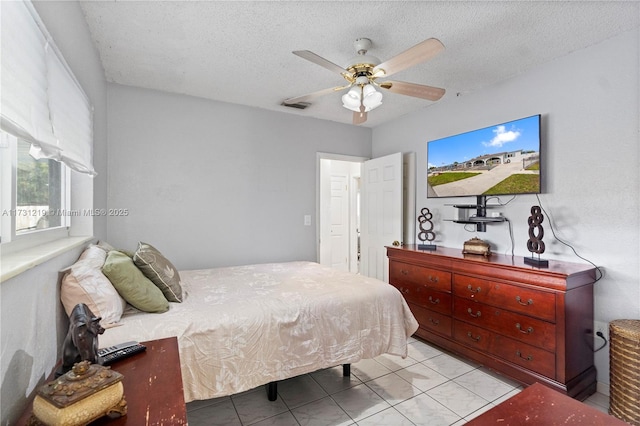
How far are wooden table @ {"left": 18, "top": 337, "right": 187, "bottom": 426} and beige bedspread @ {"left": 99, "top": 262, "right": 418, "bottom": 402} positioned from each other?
0.31 metres

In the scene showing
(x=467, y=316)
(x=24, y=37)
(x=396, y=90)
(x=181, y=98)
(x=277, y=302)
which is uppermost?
(x=181, y=98)

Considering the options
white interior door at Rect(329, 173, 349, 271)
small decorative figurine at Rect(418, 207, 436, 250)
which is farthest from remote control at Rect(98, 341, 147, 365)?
white interior door at Rect(329, 173, 349, 271)

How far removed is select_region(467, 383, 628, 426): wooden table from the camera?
109 centimetres

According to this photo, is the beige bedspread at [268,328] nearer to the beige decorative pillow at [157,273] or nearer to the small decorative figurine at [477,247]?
the beige decorative pillow at [157,273]

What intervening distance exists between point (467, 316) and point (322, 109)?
8.77 ft

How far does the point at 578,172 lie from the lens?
7.66ft

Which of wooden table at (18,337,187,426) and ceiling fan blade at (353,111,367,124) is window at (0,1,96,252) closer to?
wooden table at (18,337,187,426)

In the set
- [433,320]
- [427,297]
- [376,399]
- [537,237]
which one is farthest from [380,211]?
[376,399]

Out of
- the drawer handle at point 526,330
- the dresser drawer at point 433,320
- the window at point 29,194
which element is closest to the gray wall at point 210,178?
the window at point 29,194

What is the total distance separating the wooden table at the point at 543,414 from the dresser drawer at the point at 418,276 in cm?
155

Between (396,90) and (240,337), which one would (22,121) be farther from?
(396,90)

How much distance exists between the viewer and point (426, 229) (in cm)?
358

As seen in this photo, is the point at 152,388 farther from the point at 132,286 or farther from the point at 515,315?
the point at 515,315

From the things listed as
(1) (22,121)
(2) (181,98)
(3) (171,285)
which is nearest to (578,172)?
(3) (171,285)
